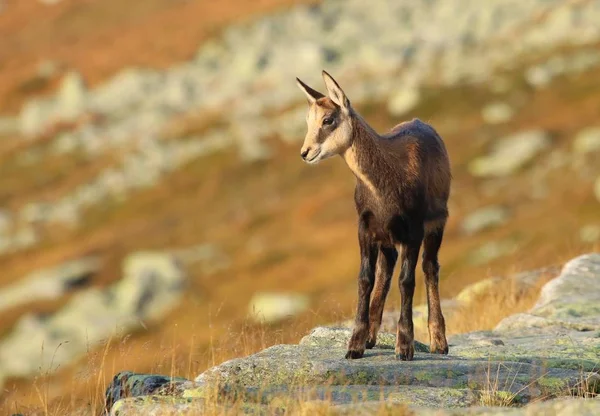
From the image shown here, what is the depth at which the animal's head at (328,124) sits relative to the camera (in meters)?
11.5

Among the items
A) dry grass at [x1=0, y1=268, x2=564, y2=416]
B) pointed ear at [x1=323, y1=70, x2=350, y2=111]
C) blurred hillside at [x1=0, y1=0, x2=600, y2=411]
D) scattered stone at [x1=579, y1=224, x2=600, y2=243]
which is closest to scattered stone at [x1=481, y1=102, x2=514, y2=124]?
blurred hillside at [x1=0, y1=0, x2=600, y2=411]

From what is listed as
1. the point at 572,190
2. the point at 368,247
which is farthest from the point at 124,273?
the point at 368,247

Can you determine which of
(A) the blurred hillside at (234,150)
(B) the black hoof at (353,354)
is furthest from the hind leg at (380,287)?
(A) the blurred hillside at (234,150)

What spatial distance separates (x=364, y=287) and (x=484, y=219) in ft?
210

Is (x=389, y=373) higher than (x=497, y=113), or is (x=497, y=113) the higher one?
(x=497, y=113)

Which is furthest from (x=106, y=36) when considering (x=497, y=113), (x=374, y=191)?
(x=374, y=191)

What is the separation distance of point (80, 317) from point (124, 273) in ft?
33.4

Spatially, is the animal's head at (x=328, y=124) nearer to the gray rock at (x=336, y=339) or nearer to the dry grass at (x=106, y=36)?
the gray rock at (x=336, y=339)

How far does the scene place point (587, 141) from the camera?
284ft

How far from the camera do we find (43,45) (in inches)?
6609

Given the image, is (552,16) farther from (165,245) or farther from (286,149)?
(165,245)

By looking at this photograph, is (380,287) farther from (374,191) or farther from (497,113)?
(497,113)

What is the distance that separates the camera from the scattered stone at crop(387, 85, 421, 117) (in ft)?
374

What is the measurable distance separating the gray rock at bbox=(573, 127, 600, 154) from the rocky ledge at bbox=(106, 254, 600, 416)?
7639 cm
